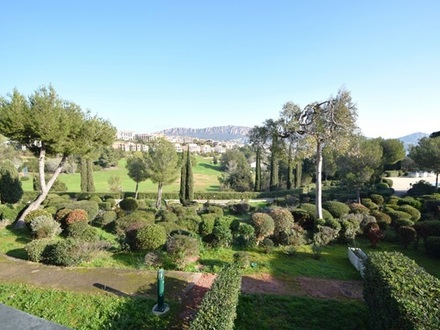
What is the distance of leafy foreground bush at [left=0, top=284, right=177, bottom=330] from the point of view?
5355 mm

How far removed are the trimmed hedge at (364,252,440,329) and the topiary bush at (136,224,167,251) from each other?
6.64m

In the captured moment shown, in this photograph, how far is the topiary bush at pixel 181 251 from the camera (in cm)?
869

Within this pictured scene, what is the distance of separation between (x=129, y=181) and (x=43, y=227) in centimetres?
4531

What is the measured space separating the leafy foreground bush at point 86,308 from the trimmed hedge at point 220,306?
1292 millimetres

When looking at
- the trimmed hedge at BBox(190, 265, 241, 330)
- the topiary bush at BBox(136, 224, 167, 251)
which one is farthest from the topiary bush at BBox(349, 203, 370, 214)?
the trimmed hedge at BBox(190, 265, 241, 330)

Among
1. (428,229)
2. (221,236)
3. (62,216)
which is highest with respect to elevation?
(62,216)

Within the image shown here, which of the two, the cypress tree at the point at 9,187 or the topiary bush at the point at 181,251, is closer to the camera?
the topiary bush at the point at 181,251

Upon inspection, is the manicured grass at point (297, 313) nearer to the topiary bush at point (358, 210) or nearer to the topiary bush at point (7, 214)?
the topiary bush at point (358, 210)

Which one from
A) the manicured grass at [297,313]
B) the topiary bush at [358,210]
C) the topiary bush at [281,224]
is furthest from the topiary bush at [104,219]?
the topiary bush at [358,210]

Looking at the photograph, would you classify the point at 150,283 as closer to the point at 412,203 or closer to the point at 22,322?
the point at 22,322

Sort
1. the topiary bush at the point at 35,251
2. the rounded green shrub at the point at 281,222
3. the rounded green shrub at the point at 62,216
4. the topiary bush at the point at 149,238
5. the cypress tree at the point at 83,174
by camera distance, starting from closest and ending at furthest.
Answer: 1. the topiary bush at the point at 35,251
2. the topiary bush at the point at 149,238
3. the rounded green shrub at the point at 281,222
4. the rounded green shrub at the point at 62,216
5. the cypress tree at the point at 83,174

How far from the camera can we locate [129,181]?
54844 millimetres

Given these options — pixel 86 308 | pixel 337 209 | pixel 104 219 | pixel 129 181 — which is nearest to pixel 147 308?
pixel 86 308

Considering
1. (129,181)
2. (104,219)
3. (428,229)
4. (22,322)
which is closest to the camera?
(22,322)
